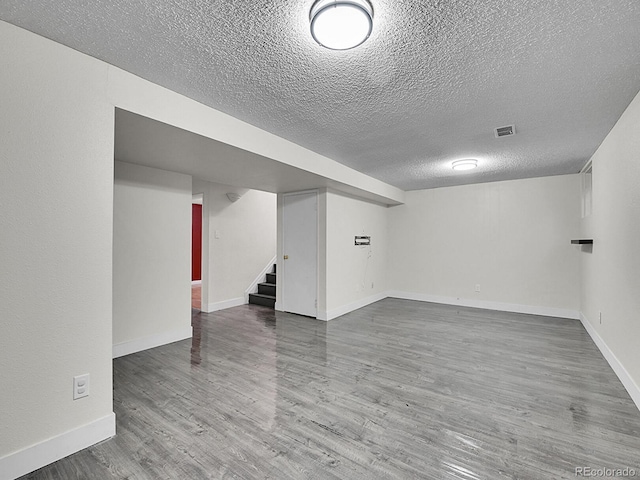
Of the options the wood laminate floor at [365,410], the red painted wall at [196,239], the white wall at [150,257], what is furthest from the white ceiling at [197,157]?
the red painted wall at [196,239]

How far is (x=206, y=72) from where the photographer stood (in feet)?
6.58

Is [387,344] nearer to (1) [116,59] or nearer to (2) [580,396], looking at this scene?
(2) [580,396]

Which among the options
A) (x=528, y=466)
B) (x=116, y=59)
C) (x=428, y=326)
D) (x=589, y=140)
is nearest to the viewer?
(x=528, y=466)

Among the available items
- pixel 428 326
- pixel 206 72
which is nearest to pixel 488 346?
pixel 428 326

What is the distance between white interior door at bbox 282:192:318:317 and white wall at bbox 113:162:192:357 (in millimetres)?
1754

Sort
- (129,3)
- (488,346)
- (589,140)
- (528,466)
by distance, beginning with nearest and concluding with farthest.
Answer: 1. (129,3)
2. (528,466)
3. (589,140)
4. (488,346)

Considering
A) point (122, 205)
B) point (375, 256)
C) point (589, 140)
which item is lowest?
point (375, 256)

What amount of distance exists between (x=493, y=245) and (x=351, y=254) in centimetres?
260

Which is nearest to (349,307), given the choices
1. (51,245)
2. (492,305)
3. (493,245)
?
(492,305)

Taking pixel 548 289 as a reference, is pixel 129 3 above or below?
above

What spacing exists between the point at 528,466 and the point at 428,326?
2.80 metres

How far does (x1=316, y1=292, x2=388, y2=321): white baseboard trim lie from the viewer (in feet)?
15.6

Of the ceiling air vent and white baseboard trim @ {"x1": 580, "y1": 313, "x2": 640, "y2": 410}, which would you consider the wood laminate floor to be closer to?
white baseboard trim @ {"x1": 580, "y1": 313, "x2": 640, "y2": 410}

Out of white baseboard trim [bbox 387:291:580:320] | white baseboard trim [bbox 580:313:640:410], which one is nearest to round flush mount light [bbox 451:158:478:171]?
white baseboard trim [bbox 580:313:640:410]
